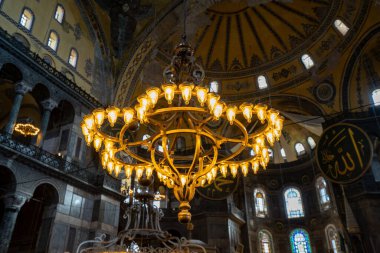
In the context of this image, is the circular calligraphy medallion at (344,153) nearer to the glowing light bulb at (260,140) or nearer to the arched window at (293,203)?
the glowing light bulb at (260,140)

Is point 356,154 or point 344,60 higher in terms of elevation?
point 344,60

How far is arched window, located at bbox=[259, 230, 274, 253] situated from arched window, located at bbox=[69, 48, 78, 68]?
13.1m

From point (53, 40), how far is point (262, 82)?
395 inches

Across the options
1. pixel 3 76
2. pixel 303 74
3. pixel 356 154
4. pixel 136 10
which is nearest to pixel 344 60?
pixel 303 74

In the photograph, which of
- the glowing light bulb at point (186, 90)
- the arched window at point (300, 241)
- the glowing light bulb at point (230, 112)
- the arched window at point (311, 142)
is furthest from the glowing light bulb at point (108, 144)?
the arched window at point (300, 241)

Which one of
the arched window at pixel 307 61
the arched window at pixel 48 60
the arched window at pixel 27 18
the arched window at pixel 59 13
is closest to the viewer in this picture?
the arched window at pixel 27 18

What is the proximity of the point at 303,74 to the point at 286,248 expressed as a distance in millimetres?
9584

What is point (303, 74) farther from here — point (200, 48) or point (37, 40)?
point (37, 40)

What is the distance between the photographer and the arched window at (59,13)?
451 inches

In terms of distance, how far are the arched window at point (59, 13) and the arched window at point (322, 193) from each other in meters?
15.1

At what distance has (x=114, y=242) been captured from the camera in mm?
4449

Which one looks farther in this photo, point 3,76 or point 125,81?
point 125,81

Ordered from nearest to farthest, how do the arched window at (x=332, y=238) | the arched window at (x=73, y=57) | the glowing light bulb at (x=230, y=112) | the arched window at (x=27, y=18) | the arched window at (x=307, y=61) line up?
the glowing light bulb at (x=230, y=112) < the arched window at (x=27, y=18) < the arched window at (x=73, y=57) < the arched window at (x=307, y=61) < the arched window at (x=332, y=238)

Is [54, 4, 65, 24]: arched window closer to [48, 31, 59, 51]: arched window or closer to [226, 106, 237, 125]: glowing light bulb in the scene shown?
[48, 31, 59, 51]: arched window
